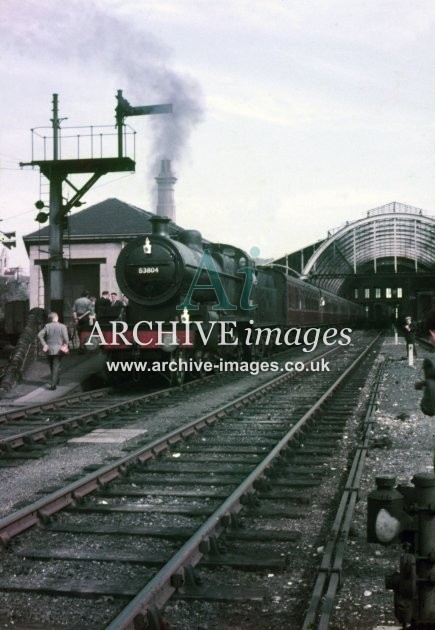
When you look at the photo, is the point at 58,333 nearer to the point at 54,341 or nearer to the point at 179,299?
the point at 54,341

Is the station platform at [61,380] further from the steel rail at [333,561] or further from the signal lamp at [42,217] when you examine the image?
the steel rail at [333,561]

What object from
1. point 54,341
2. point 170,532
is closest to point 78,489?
point 170,532

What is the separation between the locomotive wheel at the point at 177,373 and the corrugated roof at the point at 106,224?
12821 millimetres

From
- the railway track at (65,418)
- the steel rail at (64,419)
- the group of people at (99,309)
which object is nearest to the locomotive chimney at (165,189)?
the group of people at (99,309)

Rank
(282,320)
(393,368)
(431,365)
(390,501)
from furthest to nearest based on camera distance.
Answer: (282,320), (393,368), (431,365), (390,501)

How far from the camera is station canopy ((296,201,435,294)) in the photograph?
182 feet

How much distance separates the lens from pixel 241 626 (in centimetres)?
380

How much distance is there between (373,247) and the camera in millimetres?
72312

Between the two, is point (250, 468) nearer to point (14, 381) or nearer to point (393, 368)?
point (14, 381)

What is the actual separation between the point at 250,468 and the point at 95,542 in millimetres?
2528

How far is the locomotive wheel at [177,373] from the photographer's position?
47.3ft

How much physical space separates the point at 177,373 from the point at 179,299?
1.63 meters

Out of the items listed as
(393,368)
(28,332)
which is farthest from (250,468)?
(393,368)

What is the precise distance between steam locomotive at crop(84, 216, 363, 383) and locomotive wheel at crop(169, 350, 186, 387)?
2cm
